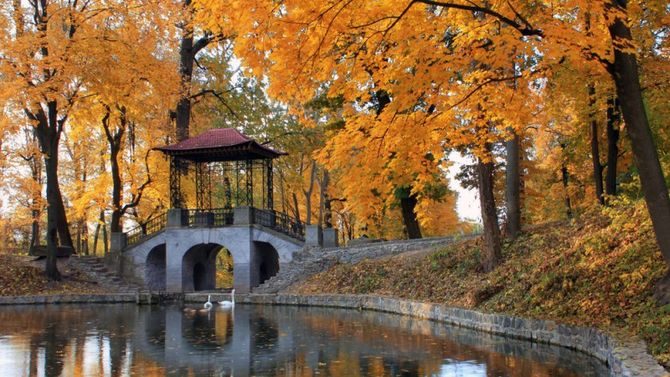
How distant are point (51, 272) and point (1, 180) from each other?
29.1 ft

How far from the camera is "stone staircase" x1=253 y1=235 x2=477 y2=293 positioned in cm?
2312

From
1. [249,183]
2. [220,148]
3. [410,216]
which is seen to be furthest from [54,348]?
[410,216]

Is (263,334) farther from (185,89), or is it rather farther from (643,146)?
(185,89)

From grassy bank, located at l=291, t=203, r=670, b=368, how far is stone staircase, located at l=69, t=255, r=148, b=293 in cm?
1069

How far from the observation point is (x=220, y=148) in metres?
25.3

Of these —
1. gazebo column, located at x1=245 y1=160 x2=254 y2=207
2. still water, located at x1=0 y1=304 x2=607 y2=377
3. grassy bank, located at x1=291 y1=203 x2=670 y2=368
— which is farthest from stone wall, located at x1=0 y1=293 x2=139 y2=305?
grassy bank, located at x1=291 y1=203 x2=670 y2=368

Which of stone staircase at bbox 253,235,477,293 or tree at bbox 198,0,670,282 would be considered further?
stone staircase at bbox 253,235,477,293

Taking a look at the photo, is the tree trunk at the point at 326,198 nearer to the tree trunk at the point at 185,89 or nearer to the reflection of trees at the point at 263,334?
the tree trunk at the point at 185,89

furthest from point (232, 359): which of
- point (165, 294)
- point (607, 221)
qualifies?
point (165, 294)

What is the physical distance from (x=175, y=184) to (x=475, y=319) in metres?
17.8

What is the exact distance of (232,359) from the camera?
10.2 metres

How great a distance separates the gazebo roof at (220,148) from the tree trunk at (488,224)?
11179 millimetres

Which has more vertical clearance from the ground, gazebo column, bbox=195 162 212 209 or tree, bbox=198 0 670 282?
gazebo column, bbox=195 162 212 209

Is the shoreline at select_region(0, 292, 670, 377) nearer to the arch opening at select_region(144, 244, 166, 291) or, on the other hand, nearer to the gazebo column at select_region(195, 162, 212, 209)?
A: the arch opening at select_region(144, 244, 166, 291)
